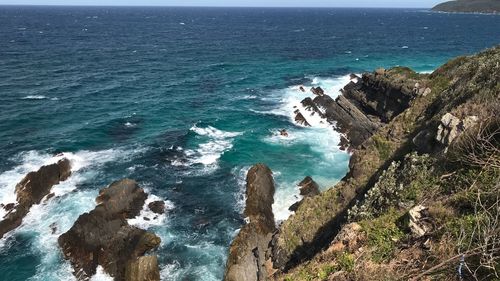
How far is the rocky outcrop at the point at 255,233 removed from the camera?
26.4 m

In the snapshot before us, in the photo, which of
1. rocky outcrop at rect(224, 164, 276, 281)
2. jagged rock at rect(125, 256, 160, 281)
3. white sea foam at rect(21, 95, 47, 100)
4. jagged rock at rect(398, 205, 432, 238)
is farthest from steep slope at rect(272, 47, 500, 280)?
white sea foam at rect(21, 95, 47, 100)

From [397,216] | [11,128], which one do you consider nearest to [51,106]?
[11,128]

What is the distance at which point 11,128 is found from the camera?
174 feet

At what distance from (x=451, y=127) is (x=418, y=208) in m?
6.58

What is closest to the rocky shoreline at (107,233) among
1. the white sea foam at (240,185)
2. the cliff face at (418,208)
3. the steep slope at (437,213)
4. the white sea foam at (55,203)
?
the white sea foam at (55,203)

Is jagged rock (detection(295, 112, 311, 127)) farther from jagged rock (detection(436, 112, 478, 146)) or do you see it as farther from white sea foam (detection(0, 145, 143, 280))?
jagged rock (detection(436, 112, 478, 146))

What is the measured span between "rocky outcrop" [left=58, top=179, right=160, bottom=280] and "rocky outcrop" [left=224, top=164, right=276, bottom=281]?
602 cm

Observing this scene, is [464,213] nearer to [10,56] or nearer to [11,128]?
[11,128]

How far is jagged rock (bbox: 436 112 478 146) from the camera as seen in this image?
1562 cm

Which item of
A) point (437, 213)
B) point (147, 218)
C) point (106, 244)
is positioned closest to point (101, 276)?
Result: point (106, 244)

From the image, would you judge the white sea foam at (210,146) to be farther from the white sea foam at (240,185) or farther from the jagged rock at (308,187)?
the jagged rock at (308,187)

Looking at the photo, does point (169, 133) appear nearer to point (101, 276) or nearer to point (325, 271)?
point (101, 276)

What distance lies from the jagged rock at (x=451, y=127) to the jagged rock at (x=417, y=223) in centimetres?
520

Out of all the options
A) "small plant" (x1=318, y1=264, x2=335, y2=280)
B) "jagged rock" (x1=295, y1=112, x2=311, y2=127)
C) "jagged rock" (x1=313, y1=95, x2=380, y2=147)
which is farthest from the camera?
"jagged rock" (x1=295, y1=112, x2=311, y2=127)
